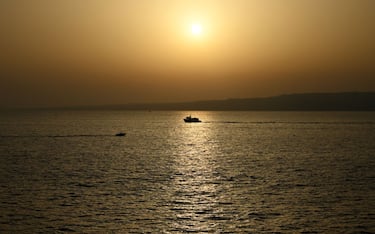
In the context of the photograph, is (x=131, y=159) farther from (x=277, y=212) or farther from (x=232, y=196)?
(x=277, y=212)

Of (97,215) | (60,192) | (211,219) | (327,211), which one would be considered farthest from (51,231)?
(327,211)

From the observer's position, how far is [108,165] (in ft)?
282

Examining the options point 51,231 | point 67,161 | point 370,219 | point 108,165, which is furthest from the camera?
point 67,161

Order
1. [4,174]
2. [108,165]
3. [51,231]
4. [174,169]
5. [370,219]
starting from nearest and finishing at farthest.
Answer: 1. [51,231]
2. [370,219]
3. [4,174]
4. [174,169]
5. [108,165]

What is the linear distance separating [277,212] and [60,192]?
25.6m

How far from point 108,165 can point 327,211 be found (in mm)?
48951

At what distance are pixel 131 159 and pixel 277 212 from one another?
55.5 m

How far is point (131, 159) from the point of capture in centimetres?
9706

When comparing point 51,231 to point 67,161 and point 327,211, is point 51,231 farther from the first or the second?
point 67,161

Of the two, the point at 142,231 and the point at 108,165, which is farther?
the point at 108,165

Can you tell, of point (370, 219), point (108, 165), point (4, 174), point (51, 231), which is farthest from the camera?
point (108, 165)

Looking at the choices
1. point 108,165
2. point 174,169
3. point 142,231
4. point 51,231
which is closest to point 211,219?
point 142,231

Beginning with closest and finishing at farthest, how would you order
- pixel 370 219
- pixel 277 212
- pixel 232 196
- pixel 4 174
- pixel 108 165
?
pixel 370 219 < pixel 277 212 < pixel 232 196 < pixel 4 174 < pixel 108 165

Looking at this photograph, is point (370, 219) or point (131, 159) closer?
point (370, 219)
